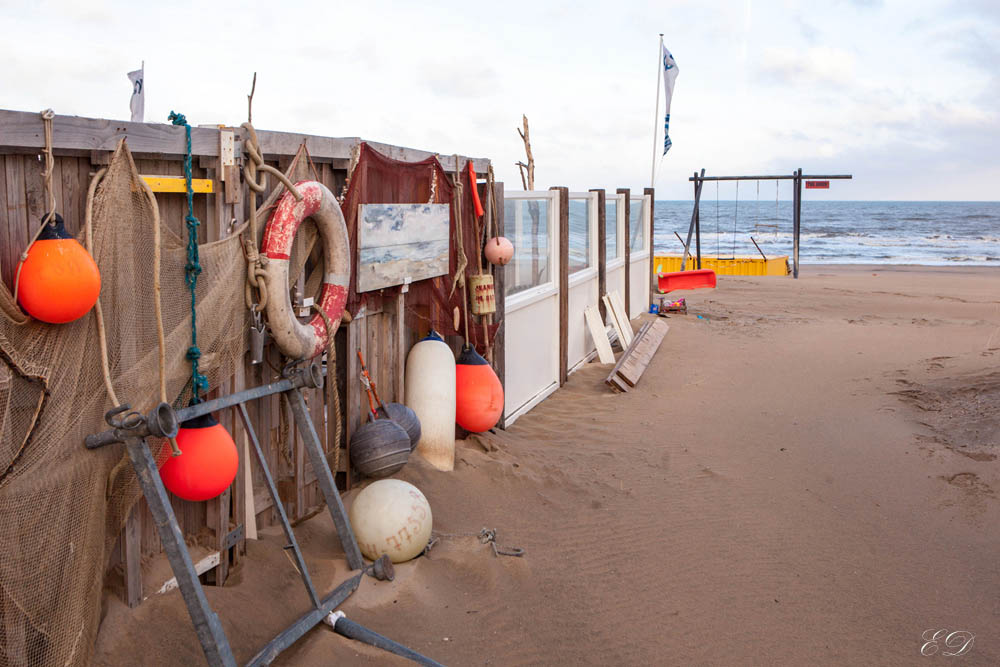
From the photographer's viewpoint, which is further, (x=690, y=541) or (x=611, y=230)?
(x=611, y=230)

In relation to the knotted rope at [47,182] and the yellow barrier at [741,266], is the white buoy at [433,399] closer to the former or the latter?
the knotted rope at [47,182]

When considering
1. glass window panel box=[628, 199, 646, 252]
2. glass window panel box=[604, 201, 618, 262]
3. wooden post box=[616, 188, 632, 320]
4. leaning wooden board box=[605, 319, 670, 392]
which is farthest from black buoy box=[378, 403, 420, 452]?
glass window panel box=[628, 199, 646, 252]

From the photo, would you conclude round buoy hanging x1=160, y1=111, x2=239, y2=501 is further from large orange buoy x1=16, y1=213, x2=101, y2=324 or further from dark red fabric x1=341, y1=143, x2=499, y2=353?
dark red fabric x1=341, y1=143, x2=499, y2=353

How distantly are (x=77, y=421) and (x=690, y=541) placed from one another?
394 centimetres

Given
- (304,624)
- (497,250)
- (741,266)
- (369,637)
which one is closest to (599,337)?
(497,250)

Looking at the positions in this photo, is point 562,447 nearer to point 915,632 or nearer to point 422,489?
point 422,489

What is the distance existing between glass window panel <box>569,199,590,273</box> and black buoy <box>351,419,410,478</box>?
5847 millimetres

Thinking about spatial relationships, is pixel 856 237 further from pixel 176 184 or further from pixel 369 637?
pixel 176 184

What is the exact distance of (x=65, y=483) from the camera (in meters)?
3.34

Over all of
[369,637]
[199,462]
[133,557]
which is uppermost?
[199,462]

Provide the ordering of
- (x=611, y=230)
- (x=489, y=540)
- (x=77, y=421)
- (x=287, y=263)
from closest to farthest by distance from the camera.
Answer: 1. (x=77, y=421)
2. (x=287, y=263)
3. (x=489, y=540)
4. (x=611, y=230)

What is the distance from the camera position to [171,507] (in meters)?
3.65

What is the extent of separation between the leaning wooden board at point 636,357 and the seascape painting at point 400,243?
3.82 meters

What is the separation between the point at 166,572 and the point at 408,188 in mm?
3175
